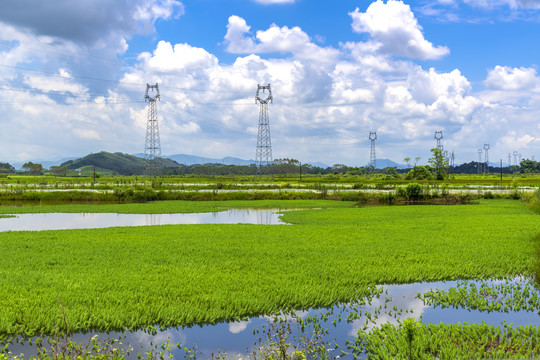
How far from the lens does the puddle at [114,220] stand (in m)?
26.5

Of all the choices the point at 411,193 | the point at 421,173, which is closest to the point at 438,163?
the point at 421,173

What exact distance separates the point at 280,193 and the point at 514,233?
32569 mm

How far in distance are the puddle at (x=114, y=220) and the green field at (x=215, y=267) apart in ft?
17.3

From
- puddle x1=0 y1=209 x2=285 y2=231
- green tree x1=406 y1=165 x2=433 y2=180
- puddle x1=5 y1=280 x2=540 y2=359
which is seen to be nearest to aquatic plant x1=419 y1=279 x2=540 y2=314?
puddle x1=5 y1=280 x2=540 y2=359

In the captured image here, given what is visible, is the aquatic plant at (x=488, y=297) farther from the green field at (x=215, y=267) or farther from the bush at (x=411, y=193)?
the bush at (x=411, y=193)

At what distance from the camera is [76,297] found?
9.66 meters

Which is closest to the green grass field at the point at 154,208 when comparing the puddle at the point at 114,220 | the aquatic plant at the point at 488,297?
the puddle at the point at 114,220

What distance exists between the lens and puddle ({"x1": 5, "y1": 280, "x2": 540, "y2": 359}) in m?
7.75

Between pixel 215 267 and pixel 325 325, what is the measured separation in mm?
5020

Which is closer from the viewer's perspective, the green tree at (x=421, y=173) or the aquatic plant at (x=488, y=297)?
the aquatic plant at (x=488, y=297)

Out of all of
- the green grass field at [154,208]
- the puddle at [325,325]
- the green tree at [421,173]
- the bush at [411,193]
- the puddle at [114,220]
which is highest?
the green tree at [421,173]

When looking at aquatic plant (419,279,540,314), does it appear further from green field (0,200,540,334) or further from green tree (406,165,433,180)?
green tree (406,165,433,180)

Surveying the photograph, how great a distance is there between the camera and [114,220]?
29.6 meters

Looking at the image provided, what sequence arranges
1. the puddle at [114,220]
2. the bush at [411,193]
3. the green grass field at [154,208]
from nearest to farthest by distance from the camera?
the puddle at [114,220], the green grass field at [154,208], the bush at [411,193]
